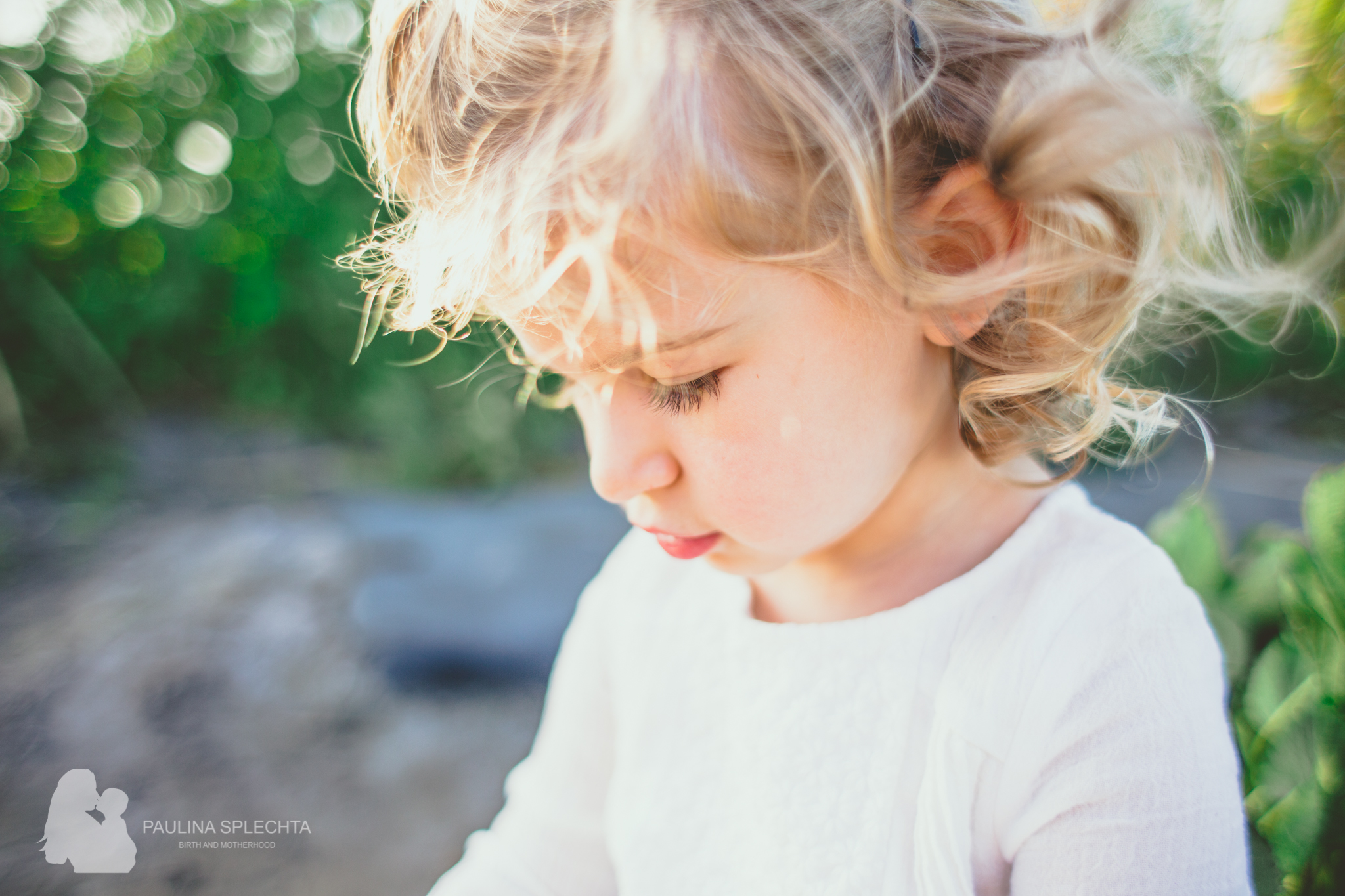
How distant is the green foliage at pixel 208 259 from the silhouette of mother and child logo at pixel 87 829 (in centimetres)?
158

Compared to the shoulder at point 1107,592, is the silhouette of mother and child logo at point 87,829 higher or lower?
lower

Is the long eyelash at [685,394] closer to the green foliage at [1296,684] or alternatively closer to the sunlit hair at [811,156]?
the sunlit hair at [811,156]

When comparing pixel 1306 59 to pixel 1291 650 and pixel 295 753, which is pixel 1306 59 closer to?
pixel 1291 650

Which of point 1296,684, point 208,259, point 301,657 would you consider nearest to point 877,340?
point 1296,684

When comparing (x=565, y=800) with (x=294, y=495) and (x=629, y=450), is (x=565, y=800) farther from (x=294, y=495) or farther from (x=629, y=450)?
(x=294, y=495)

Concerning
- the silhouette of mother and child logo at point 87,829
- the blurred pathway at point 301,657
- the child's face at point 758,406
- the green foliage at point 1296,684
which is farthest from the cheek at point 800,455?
the silhouette of mother and child logo at point 87,829

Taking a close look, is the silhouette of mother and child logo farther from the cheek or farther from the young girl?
the cheek

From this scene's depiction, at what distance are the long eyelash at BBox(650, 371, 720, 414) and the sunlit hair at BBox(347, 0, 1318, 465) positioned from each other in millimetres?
56

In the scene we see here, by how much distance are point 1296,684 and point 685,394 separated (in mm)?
712

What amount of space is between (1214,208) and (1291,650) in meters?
0.49

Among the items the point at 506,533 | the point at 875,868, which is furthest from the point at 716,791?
the point at 506,533

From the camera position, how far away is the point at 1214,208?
585mm

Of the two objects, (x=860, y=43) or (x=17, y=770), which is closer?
(x=860, y=43)

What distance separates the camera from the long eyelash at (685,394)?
54 cm
